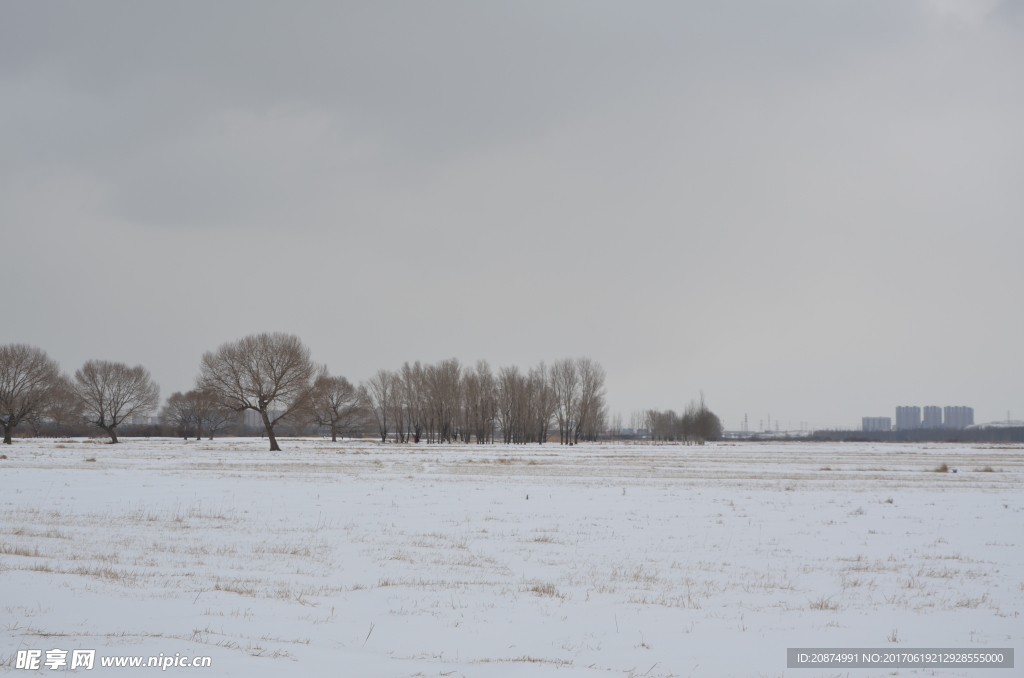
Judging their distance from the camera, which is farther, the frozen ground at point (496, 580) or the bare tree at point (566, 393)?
the bare tree at point (566, 393)

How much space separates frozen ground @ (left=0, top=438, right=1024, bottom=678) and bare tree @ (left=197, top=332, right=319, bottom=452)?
40727mm

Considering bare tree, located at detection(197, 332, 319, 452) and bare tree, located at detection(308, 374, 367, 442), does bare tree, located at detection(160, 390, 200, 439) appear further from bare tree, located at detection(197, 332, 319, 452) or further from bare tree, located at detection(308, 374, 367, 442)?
bare tree, located at detection(197, 332, 319, 452)

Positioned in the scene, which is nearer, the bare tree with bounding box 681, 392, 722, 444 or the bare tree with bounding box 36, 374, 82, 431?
the bare tree with bounding box 36, 374, 82, 431

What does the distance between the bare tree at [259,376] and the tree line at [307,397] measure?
0.10m

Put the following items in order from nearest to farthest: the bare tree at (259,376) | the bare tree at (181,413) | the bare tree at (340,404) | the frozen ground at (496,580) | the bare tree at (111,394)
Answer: the frozen ground at (496,580) → the bare tree at (259,376) → the bare tree at (111,394) → the bare tree at (340,404) → the bare tree at (181,413)

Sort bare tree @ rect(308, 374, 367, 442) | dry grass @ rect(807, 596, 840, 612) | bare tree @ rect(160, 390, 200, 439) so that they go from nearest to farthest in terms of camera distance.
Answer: dry grass @ rect(807, 596, 840, 612)
bare tree @ rect(308, 374, 367, 442)
bare tree @ rect(160, 390, 200, 439)

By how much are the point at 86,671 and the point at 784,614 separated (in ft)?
28.5

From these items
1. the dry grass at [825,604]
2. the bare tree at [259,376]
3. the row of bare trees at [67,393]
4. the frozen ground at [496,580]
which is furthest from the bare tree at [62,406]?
the dry grass at [825,604]

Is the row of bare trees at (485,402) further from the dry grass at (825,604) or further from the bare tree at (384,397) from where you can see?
the dry grass at (825,604)

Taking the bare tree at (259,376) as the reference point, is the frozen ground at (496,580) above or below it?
below

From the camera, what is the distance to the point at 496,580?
11.1 meters

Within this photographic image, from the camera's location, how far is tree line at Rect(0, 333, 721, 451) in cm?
6325

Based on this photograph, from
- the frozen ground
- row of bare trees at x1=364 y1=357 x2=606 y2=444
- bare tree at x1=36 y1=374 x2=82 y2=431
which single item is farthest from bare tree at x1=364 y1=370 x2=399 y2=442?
the frozen ground

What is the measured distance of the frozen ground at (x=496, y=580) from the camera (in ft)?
24.0
